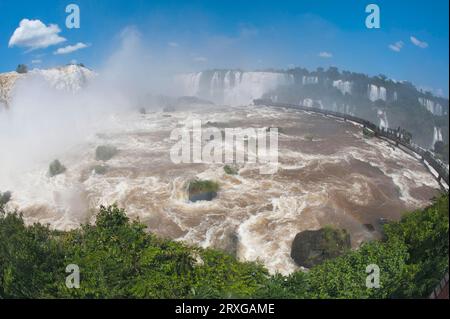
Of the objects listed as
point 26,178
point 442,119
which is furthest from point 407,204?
point 442,119

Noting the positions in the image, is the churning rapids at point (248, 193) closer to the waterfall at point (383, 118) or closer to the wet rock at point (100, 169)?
the wet rock at point (100, 169)

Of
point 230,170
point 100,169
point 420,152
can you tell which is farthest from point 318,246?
point 420,152

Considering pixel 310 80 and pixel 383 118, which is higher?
pixel 310 80

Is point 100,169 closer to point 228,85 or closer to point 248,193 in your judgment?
point 248,193

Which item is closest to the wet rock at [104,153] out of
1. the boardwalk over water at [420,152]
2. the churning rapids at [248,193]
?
the churning rapids at [248,193]

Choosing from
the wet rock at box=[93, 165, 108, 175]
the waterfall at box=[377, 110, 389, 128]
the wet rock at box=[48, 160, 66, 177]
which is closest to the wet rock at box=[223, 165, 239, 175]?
the wet rock at box=[93, 165, 108, 175]

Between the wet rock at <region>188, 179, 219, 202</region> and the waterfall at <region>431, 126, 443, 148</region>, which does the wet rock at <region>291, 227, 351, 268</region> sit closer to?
the wet rock at <region>188, 179, 219, 202</region>
